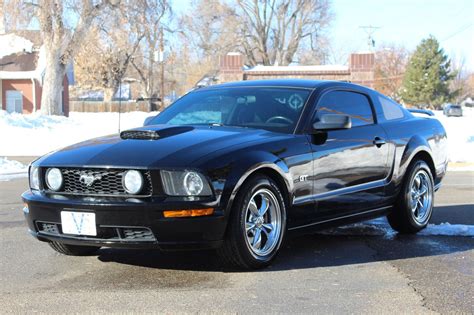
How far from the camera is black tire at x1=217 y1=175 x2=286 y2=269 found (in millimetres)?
4711

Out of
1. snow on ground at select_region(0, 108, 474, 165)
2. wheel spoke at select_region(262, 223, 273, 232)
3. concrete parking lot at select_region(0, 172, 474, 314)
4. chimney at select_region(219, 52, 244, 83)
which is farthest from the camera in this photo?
chimney at select_region(219, 52, 244, 83)

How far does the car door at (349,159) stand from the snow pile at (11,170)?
8171 millimetres

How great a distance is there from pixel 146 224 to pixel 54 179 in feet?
2.90

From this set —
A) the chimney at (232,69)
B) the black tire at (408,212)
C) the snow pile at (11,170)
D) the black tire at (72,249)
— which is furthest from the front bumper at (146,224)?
the chimney at (232,69)

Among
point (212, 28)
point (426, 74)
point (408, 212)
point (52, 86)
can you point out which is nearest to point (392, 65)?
point (426, 74)

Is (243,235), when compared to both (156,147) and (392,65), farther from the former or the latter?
(392,65)

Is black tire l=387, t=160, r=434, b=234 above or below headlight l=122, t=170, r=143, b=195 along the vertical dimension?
below

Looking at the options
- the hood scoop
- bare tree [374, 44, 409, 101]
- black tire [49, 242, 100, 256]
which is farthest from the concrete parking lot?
bare tree [374, 44, 409, 101]

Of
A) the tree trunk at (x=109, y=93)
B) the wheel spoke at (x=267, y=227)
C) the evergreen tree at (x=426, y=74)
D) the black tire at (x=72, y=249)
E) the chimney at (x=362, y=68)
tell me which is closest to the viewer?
the wheel spoke at (x=267, y=227)

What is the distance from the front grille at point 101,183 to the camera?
456 cm

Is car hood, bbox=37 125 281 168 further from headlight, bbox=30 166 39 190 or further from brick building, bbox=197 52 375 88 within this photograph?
brick building, bbox=197 52 375 88

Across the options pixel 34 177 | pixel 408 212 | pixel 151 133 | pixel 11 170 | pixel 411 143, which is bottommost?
pixel 11 170

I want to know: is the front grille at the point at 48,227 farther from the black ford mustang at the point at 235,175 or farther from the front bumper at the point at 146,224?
the front bumper at the point at 146,224

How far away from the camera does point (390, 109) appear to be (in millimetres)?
6832
